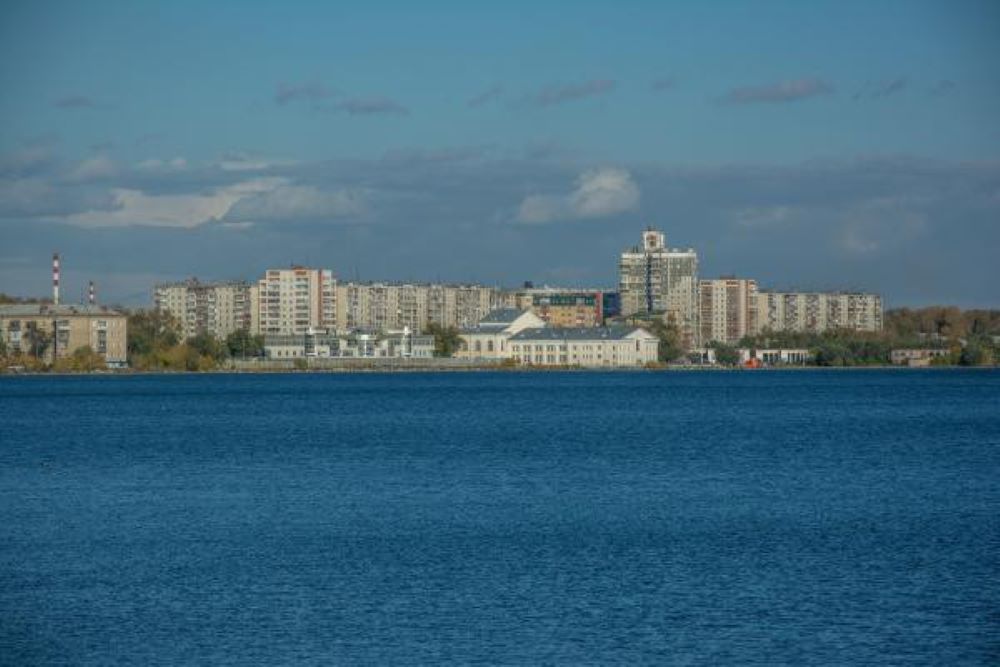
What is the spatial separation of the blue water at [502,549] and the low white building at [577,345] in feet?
277

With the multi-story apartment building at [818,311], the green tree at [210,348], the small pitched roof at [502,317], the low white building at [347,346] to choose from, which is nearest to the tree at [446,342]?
the low white building at [347,346]

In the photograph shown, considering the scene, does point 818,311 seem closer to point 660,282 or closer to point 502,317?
point 660,282

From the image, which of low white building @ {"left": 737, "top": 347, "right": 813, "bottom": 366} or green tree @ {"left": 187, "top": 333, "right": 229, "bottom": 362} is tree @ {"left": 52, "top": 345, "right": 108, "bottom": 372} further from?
low white building @ {"left": 737, "top": 347, "right": 813, "bottom": 366}

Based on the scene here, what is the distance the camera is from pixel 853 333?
149875 millimetres

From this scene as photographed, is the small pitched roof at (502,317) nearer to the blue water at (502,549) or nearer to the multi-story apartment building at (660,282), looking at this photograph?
the multi-story apartment building at (660,282)

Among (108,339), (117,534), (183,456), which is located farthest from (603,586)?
(108,339)

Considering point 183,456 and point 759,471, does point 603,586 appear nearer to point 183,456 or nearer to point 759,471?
point 759,471

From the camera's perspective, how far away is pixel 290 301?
149375 millimetres

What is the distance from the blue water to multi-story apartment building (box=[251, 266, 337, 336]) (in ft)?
340

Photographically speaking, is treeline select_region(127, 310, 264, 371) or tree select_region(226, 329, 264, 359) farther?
tree select_region(226, 329, 264, 359)

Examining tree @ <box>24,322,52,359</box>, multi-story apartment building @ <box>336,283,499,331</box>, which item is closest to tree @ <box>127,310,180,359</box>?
tree @ <box>24,322,52,359</box>

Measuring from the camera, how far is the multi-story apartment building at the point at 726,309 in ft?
526

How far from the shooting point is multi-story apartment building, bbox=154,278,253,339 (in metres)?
151

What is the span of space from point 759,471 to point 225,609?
1700 centimetres
